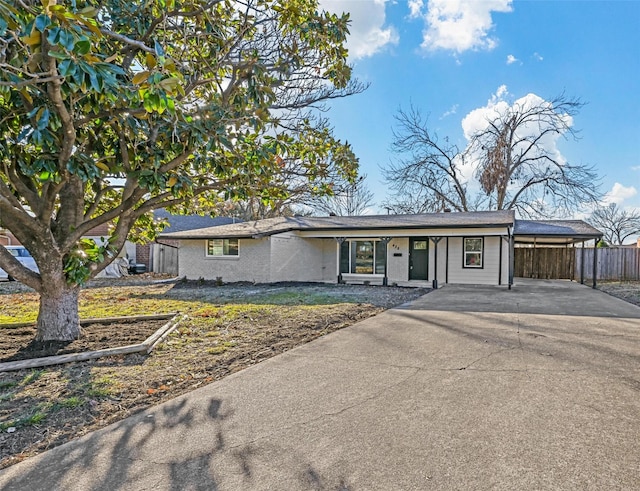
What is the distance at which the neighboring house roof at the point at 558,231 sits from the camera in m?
15.7

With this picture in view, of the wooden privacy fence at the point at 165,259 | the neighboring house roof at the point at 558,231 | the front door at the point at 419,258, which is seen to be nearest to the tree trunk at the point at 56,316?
the front door at the point at 419,258

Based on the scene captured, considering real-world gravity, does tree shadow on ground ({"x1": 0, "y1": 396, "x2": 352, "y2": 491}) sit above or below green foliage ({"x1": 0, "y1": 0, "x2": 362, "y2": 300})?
below

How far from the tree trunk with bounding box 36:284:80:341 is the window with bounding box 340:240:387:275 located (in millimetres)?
13060

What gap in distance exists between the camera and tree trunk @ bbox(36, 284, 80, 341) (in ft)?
18.9

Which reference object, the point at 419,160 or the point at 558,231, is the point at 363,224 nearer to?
the point at 558,231

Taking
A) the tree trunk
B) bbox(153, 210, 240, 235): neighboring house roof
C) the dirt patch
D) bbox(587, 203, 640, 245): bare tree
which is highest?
bbox(587, 203, 640, 245): bare tree

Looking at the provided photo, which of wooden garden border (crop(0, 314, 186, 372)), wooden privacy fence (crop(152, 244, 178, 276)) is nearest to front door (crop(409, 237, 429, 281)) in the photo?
wooden garden border (crop(0, 314, 186, 372))

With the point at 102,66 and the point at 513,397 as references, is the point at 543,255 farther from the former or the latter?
the point at 102,66

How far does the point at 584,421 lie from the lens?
325cm

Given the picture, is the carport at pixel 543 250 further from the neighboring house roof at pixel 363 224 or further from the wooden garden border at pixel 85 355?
the wooden garden border at pixel 85 355

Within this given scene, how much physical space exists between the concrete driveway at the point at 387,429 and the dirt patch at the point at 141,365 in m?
0.31

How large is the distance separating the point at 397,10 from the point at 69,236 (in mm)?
10077

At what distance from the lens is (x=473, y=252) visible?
16.1 metres

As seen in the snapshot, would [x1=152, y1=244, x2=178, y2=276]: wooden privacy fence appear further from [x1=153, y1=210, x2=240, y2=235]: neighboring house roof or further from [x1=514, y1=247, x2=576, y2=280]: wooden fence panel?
[x1=514, y1=247, x2=576, y2=280]: wooden fence panel
